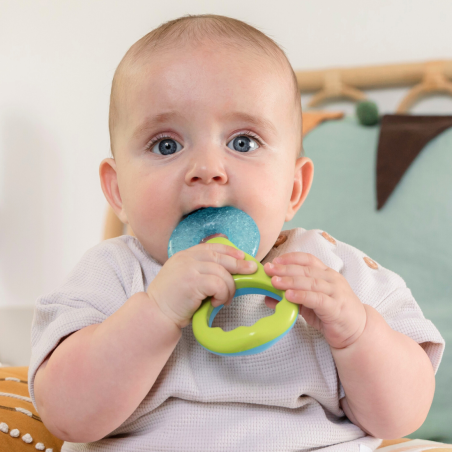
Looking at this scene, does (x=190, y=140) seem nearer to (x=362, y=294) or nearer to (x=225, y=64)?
(x=225, y=64)

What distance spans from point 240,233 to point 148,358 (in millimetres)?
179

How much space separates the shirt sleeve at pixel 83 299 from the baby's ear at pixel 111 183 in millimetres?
73

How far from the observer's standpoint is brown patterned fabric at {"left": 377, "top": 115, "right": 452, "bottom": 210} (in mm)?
1222

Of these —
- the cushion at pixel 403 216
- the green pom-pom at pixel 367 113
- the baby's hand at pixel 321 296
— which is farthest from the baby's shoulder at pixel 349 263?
the green pom-pom at pixel 367 113

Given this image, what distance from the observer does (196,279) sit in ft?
1.78

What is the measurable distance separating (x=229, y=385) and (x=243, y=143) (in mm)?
313

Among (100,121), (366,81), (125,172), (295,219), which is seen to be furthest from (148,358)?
(100,121)

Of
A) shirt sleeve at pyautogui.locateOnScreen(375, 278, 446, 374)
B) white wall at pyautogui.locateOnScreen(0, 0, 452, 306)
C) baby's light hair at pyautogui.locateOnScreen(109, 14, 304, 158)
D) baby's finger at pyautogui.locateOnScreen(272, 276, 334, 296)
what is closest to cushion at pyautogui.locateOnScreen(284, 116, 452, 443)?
shirt sleeve at pyautogui.locateOnScreen(375, 278, 446, 374)

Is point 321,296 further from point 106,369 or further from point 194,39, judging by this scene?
point 194,39

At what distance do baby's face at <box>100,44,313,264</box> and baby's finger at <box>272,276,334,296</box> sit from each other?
156 millimetres

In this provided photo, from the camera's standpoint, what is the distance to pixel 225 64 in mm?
695

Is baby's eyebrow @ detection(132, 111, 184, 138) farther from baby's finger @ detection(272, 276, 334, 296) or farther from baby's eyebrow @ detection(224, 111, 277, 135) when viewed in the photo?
baby's finger @ detection(272, 276, 334, 296)

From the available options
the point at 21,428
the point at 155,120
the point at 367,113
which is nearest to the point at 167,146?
the point at 155,120

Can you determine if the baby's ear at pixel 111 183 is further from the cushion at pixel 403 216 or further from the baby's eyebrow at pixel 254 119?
the cushion at pixel 403 216
